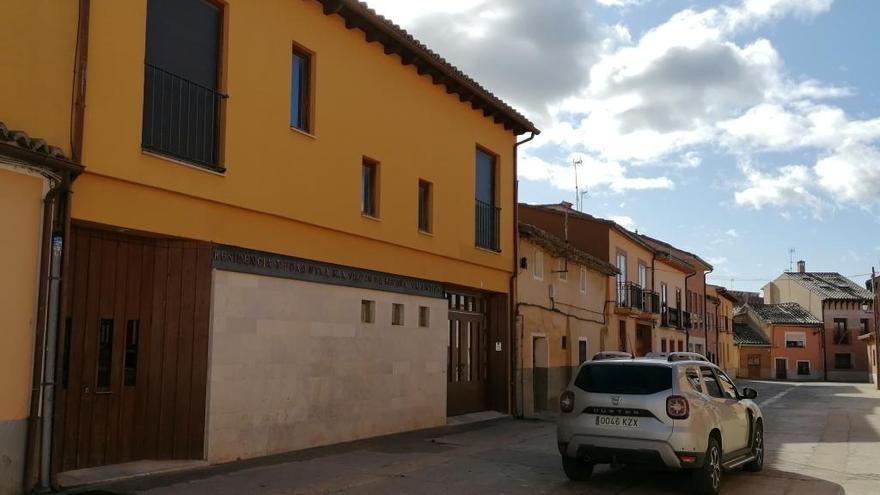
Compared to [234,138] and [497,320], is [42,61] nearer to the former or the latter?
[234,138]

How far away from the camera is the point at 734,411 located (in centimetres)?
1039

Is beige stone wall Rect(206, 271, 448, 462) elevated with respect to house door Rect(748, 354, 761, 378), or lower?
elevated

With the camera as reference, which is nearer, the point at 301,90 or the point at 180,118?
the point at 180,118

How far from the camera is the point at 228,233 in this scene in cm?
1066

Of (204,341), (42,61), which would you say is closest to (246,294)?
(204,341)

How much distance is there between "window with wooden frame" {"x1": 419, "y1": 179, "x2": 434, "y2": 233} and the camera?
52.3 ft

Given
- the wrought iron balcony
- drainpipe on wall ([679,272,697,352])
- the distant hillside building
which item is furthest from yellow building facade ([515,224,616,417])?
the distant hillside building

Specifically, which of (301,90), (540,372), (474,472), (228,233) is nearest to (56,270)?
(228,233)

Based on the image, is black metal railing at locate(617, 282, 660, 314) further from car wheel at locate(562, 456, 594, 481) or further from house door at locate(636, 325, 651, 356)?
car wheel at locate(562, 456, 594, 481)

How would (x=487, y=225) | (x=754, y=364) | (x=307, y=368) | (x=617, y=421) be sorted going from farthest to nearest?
(x=754, y=364) < (x=487, y=225) < (x=307, y=368) < (x=617, y=421)

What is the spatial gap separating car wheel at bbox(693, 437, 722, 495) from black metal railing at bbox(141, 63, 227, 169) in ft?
23.5

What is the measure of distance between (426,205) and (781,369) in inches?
2531

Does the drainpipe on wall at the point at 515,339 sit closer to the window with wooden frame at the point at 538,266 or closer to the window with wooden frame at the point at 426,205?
the window with wooden frame at the point at 538,266

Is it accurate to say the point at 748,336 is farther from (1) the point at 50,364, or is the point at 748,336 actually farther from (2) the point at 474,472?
(1) the point at 50,364
